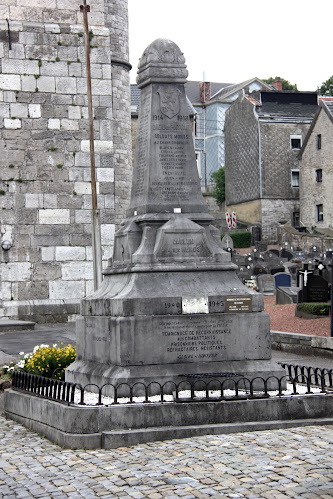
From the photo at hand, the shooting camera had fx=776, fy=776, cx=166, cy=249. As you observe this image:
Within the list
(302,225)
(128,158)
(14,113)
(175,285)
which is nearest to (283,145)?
(302,225)

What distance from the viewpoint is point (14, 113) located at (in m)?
17.2

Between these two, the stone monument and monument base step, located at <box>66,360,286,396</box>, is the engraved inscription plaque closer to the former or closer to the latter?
the stone monument

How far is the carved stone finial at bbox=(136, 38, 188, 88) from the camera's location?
365 inches

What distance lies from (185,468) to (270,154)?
48822mm

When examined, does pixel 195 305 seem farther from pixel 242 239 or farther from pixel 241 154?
pixel 241 154

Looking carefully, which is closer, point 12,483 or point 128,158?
point 12,483

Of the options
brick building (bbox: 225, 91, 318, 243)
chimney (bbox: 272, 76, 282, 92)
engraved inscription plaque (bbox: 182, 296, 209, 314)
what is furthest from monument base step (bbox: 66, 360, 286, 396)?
chimney (bbox: 272, 76, 282, 92)

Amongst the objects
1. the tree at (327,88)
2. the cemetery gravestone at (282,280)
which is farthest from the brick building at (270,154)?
the cemetery gravestone at (282,280)

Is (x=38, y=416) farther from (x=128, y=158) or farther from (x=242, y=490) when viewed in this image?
(x=128, y=158)

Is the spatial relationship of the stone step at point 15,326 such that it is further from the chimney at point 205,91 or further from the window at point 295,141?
the chimney at point 205,91

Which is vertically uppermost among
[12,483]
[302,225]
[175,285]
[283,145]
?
[283,145]

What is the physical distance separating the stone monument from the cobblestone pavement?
1187 mm

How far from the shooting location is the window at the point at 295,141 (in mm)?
54531

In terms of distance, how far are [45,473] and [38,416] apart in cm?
184
